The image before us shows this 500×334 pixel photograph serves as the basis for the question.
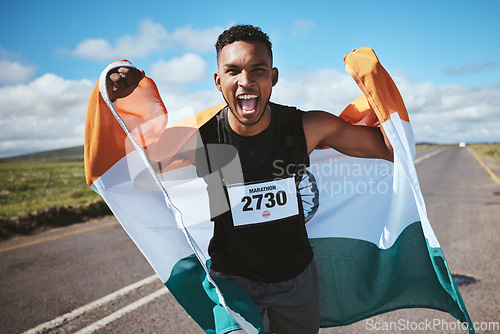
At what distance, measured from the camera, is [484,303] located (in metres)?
3.83

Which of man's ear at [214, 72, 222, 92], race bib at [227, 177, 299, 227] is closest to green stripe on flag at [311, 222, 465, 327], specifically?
race bib at [227, 177, 299, 227]

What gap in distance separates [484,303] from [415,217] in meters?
2.06

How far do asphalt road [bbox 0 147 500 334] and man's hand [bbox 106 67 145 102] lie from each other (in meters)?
2.38

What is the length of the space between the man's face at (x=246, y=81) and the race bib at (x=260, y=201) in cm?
33

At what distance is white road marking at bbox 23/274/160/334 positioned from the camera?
3.69m

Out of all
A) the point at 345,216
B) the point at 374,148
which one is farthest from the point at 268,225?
the point at 345,216

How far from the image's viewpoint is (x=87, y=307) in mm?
4090

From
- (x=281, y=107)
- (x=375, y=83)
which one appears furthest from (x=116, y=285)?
(x=375, y=83)

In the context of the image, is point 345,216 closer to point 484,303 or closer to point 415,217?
point 415,217

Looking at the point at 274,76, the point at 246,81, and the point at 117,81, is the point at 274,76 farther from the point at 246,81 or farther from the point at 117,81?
the point at 117,81

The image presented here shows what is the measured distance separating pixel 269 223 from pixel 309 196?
85 centimetres

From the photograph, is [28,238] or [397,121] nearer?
[397,121]

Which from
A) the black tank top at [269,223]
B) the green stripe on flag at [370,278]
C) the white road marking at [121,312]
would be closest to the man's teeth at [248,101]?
the black tank top at [269,223]

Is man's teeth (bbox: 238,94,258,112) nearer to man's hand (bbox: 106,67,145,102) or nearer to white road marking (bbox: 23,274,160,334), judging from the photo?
man's hand (bbox: 106,67,145,102)
